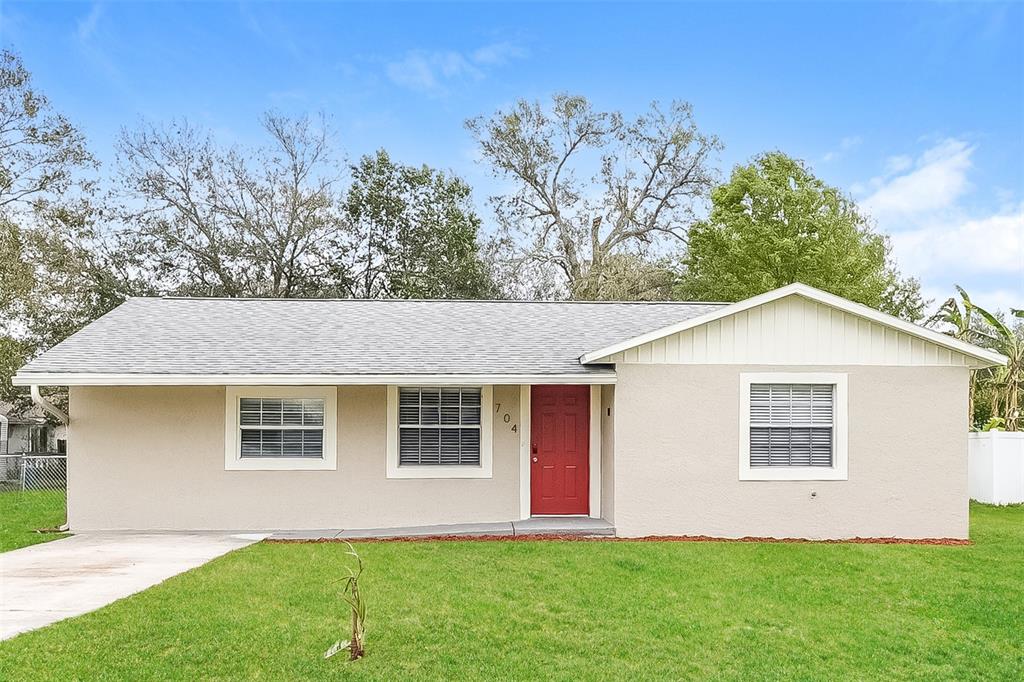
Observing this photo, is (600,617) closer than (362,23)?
Yes

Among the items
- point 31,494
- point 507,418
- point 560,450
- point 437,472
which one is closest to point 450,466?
point 437,472

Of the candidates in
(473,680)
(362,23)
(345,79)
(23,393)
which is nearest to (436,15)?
(362,23)

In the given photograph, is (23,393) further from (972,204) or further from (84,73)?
(972,204)

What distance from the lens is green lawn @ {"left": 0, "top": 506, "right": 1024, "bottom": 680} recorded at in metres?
5.37

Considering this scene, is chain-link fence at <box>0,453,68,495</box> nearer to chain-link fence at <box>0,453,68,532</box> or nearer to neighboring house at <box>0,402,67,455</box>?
chain-link fence at <box>0,453,68,532</box>

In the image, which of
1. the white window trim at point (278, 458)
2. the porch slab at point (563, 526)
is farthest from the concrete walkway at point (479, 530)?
the white window trim at point (278, 458)

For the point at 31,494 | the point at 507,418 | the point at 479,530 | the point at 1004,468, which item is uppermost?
the point at 507,418

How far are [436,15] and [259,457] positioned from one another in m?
12.4

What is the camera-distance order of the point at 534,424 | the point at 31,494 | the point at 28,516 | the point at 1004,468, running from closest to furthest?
1. the point at 534,424
2. the point at 28,516
3. the point at 1004,468
4. the point at 31,494

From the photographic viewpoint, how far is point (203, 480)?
11.2m

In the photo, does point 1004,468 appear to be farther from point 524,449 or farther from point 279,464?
point 279,464

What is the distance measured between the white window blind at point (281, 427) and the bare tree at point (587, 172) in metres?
22.0

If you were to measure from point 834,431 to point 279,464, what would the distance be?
784 cm

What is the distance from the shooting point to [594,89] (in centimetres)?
3344
